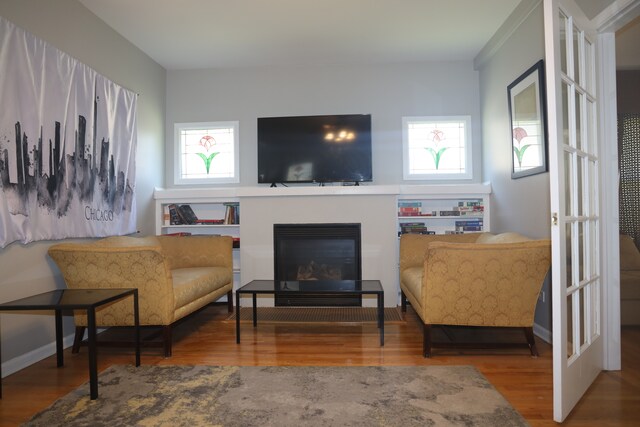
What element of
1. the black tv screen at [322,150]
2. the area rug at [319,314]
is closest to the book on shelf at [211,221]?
the black tv screen at [322,150]

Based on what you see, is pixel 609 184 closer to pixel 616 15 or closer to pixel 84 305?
pixel 616 15

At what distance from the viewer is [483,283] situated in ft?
8.46

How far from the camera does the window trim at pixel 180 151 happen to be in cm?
471

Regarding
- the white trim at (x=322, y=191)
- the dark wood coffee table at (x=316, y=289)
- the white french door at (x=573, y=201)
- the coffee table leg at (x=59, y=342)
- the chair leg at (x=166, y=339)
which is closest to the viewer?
the white french door at (x=573, y=201)

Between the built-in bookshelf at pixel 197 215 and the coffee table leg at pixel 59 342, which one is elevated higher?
the built-in bookshelf at pixel 197 215

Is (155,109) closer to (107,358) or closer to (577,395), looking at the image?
(107,358)

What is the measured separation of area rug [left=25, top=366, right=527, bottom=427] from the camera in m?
1.85

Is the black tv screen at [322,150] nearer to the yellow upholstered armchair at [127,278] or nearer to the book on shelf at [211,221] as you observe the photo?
the book on shelf at [211,221]

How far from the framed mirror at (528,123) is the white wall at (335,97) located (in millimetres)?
982

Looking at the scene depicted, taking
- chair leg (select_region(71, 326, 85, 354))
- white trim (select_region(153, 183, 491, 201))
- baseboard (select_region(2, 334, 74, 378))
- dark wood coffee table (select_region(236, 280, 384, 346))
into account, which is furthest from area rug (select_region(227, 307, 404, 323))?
baseboard (select_region(2, 334, 74, 378))

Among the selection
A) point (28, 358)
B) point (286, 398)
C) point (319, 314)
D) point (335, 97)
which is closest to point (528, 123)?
point (335, 97)

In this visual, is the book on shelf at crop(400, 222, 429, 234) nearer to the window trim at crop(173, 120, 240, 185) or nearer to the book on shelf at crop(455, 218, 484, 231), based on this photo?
the book on shelf at crop(455, 218, 484, 231)

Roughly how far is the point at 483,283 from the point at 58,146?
306 centimetres

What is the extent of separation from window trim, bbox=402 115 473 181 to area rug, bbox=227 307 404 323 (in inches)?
59.4
